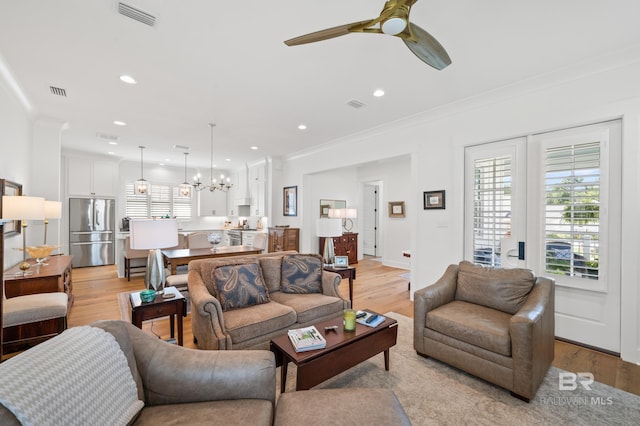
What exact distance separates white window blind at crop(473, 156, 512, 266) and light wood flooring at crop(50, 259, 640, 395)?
116 centimetres

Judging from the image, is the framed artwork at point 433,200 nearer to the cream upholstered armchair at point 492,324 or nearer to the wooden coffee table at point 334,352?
the cream upholstered armchair at point 492,324

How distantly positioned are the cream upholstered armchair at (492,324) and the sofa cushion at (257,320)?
4.02 feet

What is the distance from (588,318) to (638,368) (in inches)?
19.3

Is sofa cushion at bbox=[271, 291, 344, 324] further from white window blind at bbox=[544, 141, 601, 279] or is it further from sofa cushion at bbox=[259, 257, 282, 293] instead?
white window blind at bbox=[544, 141, 601, 279]

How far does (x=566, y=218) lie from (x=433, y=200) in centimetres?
147

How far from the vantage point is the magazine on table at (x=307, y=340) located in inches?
74.4

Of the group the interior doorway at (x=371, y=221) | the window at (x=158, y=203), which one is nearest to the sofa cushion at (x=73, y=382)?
the interior doorway at (x=371, y=221)

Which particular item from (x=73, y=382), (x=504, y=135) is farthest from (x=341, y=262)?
(x=73, y=382)

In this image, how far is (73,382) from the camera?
38.5 inches

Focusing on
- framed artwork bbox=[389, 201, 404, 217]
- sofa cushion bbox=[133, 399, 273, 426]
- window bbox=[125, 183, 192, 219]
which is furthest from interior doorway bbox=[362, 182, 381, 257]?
sofa cushion bbox=[133, 399, 273, 426]

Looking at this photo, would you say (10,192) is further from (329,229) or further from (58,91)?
(329,229)

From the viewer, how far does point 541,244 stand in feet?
10.1

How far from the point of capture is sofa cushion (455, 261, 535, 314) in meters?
2.51

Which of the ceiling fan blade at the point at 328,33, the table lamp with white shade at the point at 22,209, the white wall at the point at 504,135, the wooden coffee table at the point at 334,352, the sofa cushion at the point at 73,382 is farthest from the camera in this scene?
the table lamp with white shade at the point at 22,209
